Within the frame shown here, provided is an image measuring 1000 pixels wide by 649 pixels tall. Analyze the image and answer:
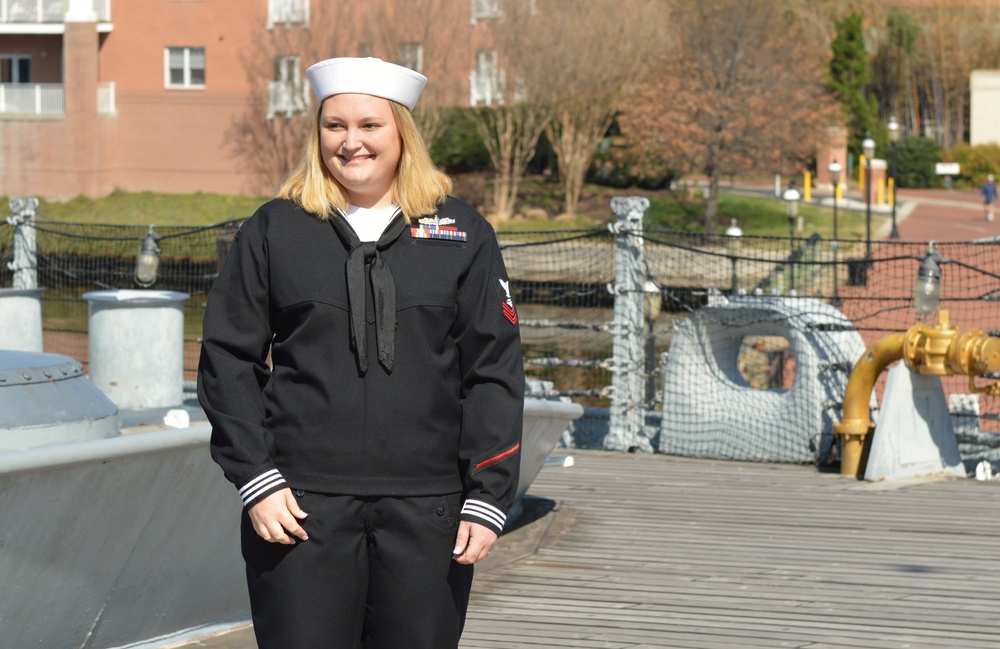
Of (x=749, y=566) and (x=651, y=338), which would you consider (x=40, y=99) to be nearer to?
(x=651, y=338)

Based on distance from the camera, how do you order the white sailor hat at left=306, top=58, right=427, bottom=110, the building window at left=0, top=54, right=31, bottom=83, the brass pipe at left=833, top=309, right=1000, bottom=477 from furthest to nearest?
the building window at left=0, top=54, right=31, bottom=83, the brass pipe at left=833, top=309, right=1000, bottom=477, the white sailor hat at left=306, top=58, right=427, bottom=110

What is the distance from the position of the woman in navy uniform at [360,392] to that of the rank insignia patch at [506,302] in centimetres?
1

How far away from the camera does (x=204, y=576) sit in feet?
16.3

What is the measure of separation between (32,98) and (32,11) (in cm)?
277

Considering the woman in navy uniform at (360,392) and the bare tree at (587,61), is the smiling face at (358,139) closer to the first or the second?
the woman in navy uniform at (360,392)

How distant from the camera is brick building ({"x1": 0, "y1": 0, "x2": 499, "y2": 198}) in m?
42.1

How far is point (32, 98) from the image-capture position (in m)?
43.2

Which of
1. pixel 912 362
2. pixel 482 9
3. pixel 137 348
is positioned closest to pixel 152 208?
pixel 482 9

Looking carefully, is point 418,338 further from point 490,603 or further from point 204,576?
point 490,603

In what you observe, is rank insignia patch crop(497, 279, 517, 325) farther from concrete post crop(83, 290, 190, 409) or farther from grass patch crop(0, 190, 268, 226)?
→ grass patch crop(0, 190, 268, 226)

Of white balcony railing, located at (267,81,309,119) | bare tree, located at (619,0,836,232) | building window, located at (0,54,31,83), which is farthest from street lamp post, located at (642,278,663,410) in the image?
building window, located at (0,54,31,83)

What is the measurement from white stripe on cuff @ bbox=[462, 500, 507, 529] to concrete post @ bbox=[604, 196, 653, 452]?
21.5 ft

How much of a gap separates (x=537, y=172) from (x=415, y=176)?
1629 inches

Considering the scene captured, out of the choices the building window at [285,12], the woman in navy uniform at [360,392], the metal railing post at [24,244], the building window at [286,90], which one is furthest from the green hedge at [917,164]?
the woman in navy uniform at [360,392]
